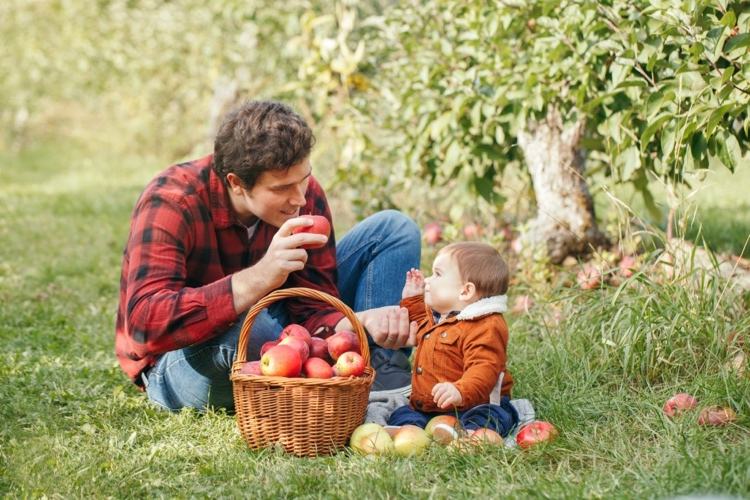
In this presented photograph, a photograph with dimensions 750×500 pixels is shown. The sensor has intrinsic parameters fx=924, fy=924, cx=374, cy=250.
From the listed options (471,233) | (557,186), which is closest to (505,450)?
(557,186)

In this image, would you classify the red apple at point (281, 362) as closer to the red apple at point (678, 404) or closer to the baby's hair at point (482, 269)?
the baby's hair at point (482, 269)

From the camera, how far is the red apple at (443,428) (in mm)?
2727

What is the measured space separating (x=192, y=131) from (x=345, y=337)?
1064cm

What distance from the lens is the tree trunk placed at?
4832mm

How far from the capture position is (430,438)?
2.73 metres

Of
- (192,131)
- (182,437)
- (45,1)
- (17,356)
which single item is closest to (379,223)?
(182,437)

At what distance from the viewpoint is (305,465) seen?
8.69 feet

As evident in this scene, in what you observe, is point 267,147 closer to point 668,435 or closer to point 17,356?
point 668,435

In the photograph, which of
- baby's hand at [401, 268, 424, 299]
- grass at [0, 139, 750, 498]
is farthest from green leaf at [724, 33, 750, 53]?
baby's hand at [401, 268, 424, 299]

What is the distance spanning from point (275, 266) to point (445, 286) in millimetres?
597

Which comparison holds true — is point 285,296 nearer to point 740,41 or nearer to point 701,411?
point 701,411

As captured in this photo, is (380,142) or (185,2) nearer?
(380,142)

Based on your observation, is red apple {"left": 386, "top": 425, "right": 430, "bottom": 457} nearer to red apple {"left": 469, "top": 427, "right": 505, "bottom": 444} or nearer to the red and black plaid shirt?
red apple {"left": 469, "top": 427, "right": 505, "bottom": 444}

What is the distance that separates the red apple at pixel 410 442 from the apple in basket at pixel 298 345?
0.36m
